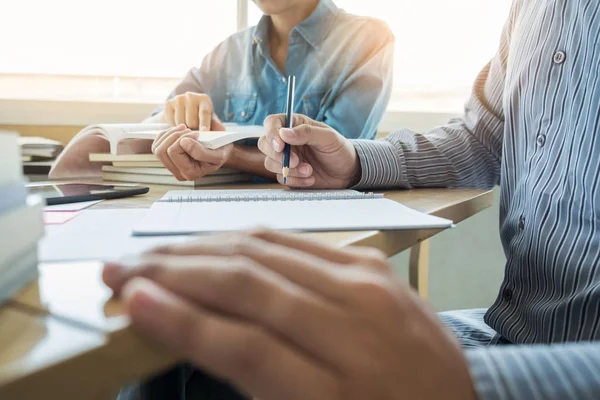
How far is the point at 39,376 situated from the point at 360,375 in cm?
12

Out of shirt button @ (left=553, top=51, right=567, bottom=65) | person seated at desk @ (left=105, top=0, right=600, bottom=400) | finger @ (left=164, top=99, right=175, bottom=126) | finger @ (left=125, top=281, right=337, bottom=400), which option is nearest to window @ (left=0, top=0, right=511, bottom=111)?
finger @ (left=164, top=99, right=175, bottom=126)

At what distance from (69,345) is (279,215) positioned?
315 millimetres

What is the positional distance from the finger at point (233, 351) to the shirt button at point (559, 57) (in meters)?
0.58

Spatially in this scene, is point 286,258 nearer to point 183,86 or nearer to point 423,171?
point 423,171

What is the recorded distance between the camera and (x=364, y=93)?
1237mm

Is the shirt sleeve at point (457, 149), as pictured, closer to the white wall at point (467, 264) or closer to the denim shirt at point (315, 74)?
the denim shirt at point (315, 74)

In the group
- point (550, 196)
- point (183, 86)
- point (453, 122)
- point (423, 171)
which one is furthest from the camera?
point (183, 86)

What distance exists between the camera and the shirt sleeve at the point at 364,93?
1227 mm

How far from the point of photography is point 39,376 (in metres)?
0.19

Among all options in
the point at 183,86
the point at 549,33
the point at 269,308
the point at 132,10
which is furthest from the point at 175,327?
the point at 132,10

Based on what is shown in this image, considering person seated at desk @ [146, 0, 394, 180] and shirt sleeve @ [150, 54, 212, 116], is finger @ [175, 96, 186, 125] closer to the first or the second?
person seated at desk @ [146, 0, 394, 180]

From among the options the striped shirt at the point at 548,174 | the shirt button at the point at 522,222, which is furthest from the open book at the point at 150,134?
the shirt button at the point at 522,222

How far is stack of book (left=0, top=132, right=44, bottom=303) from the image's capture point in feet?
0.86

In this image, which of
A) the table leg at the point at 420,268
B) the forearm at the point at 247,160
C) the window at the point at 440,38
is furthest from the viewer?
the window at the point at 440,38
